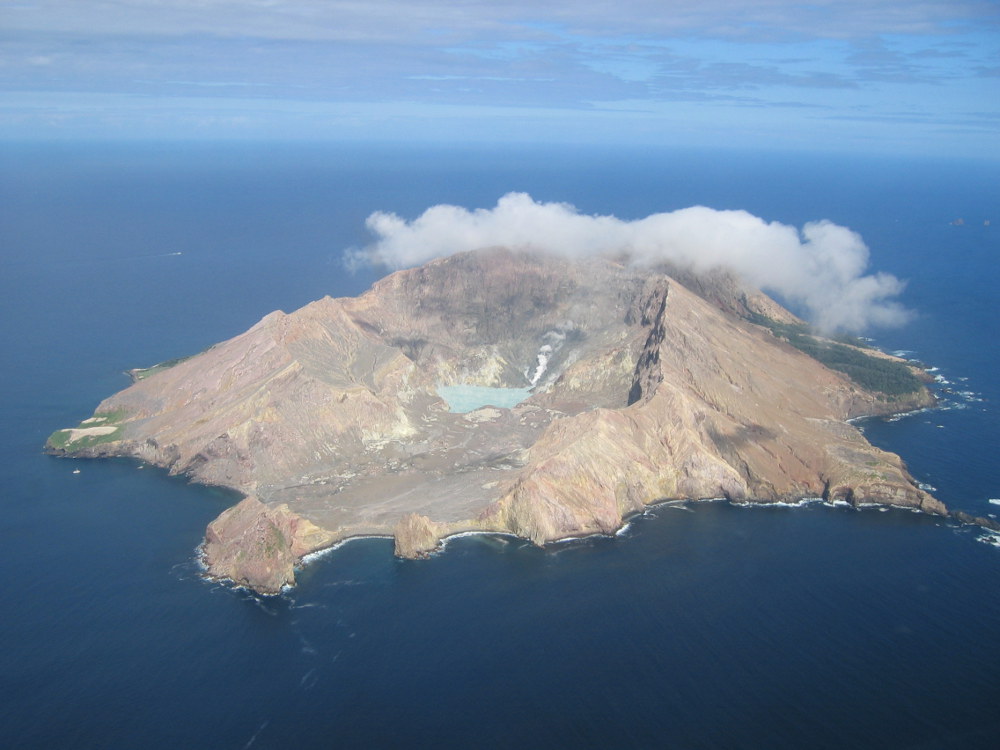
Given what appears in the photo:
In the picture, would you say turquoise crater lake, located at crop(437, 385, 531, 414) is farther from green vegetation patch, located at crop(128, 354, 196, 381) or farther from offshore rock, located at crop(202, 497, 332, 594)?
green vegetation patch, located at crop(128, 354, 196, 381)

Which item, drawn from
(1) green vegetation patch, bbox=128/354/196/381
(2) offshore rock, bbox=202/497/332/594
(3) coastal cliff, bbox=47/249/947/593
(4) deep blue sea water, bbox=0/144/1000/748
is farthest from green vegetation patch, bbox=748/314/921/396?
(1) green vegetation patch, bbox=128/354/196/381

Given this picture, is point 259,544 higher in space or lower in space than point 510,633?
higher

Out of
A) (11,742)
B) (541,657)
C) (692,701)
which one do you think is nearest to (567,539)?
(541,657)

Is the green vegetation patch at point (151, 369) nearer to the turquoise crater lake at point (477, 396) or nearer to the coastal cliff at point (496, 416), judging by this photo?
the coastal cliff at point (496, 416)

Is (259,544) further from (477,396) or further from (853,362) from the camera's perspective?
(853,362)

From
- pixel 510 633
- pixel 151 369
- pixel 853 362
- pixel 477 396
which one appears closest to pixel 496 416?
pixel 477 396

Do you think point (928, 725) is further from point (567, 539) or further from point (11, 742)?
point (11, 742)
